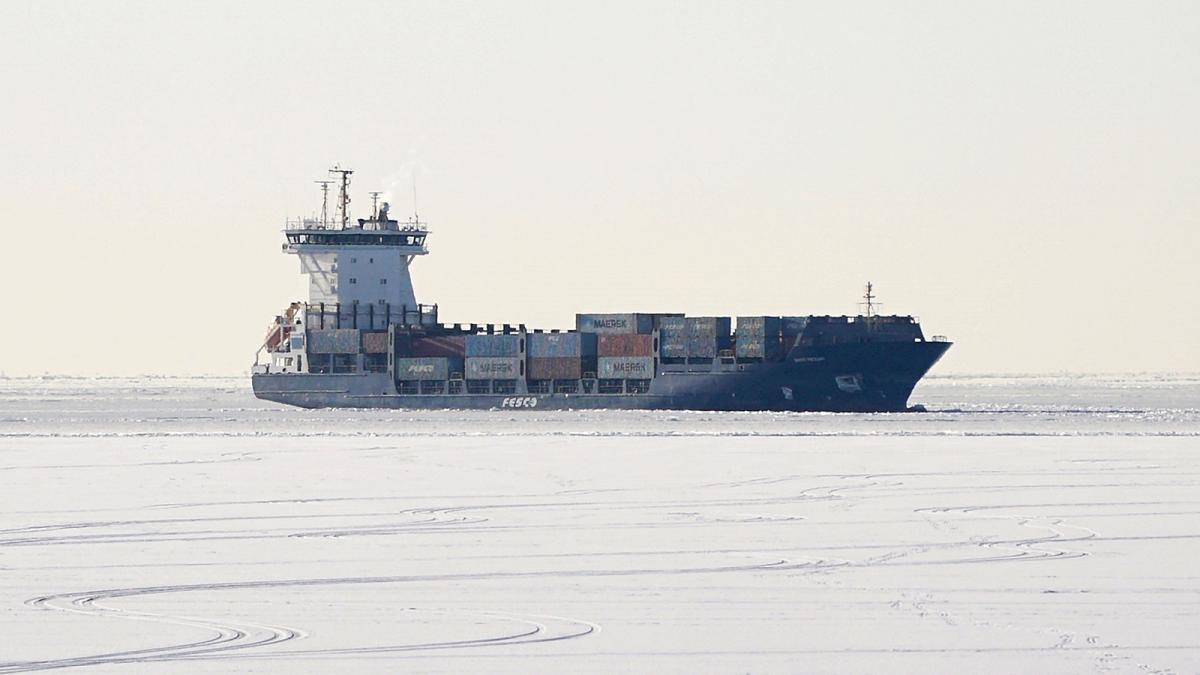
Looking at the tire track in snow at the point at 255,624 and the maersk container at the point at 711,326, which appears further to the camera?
the maersk container at the point at 711,326

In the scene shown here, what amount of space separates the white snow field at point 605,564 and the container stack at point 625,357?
45026 millimetres

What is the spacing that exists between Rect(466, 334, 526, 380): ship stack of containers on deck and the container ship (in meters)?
0.07

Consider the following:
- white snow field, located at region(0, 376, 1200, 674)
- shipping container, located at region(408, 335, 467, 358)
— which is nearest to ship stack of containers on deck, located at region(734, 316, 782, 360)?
shipping container, located at region(408, 335, 467, 358)

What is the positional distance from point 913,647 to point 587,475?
19865 millimetres

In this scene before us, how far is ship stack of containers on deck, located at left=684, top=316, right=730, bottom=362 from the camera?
83.9 meters

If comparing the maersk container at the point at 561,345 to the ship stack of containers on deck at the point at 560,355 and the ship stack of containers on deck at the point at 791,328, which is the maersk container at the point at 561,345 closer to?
the ship stack of containers on deck at the point at 560,355

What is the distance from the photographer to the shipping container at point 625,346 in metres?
86.4

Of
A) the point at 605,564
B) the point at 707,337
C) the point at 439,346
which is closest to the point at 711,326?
the point at 707,337

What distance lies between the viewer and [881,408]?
8206cm

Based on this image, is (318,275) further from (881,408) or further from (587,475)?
(587,475)

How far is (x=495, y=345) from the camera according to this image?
3625 inches

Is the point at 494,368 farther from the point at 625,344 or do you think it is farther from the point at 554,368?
the point at 625,344

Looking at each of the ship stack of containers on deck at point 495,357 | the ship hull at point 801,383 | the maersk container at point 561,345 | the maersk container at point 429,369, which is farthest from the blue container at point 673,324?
the maersk container at point 429,369

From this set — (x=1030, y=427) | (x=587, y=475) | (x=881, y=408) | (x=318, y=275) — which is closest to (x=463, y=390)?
(x=318, y=275)
